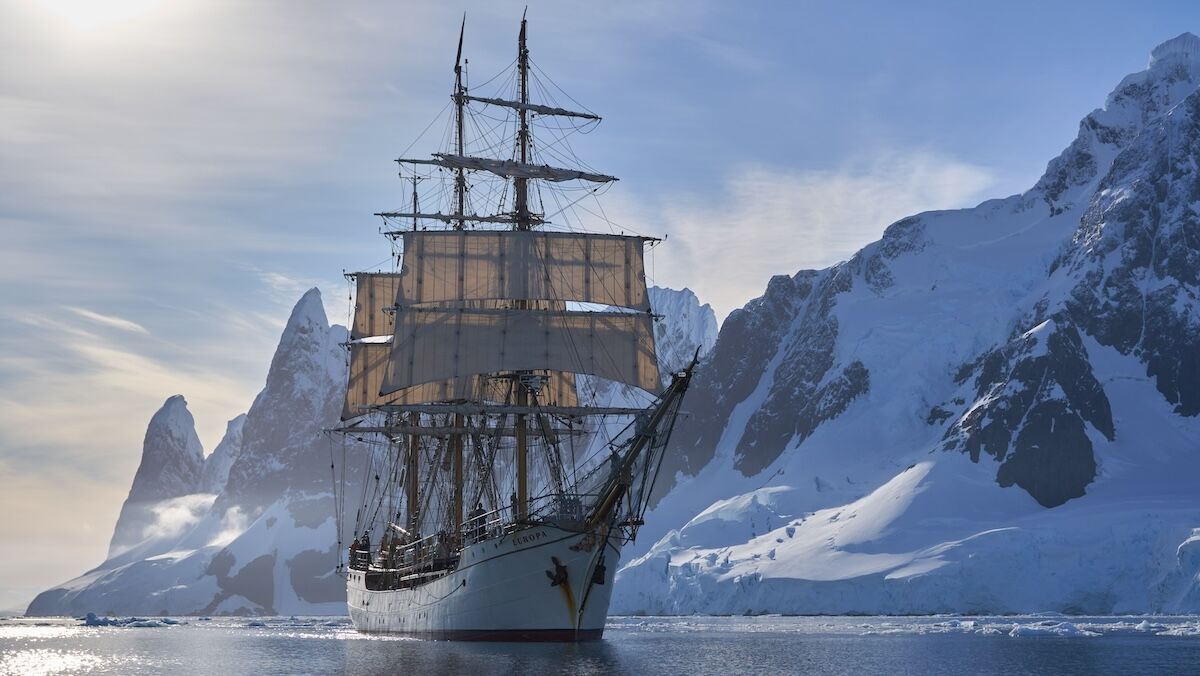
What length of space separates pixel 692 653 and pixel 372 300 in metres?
63.2

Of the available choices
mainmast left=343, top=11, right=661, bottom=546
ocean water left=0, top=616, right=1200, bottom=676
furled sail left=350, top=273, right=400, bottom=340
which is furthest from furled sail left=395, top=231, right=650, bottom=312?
furled sail left=350, top=273, right=400, bottom=340

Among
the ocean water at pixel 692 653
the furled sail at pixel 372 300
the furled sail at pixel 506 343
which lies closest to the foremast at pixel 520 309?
the furled sail at pixel 506 343

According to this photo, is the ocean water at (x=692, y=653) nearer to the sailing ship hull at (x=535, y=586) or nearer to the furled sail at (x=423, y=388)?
the sailing ship hull at (x=535, y=586)

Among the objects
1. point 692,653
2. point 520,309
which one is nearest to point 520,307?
point 520,309

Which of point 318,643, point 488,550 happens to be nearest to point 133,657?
point 318,643

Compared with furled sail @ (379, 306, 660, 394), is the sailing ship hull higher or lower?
lower

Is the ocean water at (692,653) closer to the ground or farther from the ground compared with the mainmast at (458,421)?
closer to the ground

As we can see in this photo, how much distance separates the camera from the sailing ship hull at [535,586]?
90.4 m

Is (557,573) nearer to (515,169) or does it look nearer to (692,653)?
(692,653)

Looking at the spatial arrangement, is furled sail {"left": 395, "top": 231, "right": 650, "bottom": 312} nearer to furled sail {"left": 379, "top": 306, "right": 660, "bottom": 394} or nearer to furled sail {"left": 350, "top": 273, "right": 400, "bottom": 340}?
furled sail {"left": 379, "top": 306, "right": 660, "bottom": 394}

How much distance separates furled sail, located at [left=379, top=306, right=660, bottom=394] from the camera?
4208 inches

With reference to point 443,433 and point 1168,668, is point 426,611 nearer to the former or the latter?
point 443,433

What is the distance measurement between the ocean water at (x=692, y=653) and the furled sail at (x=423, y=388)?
1963 cm

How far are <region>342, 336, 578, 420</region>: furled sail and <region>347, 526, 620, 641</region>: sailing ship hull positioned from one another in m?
18.6
